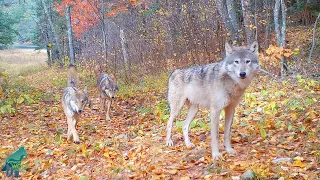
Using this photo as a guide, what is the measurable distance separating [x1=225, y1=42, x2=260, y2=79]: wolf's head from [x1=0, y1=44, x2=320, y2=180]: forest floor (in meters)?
1.33

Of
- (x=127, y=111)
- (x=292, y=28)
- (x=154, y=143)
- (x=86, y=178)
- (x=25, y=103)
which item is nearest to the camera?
(x=86, y=178)

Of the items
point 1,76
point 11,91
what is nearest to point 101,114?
point 11,91

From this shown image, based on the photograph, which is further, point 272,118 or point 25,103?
point 25,103

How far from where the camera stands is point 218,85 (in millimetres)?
5426

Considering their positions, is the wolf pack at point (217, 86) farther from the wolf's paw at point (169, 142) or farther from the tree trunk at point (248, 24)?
the tree trunk at point (248, 24)

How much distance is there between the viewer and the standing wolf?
16.8 ft

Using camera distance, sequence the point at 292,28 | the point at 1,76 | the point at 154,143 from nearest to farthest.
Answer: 1. the point at 154,143
2. the point at 1,76
3. the point at 292,28

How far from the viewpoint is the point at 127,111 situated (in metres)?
11.0

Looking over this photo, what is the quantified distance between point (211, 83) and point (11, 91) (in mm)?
9520

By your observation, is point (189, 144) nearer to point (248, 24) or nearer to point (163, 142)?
point (163, 142)

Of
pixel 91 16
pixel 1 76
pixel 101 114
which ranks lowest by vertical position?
pixel 101 114

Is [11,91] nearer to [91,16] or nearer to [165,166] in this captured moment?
[165,166]

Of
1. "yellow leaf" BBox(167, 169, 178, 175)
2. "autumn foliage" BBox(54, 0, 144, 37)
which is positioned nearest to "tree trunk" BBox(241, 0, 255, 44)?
"yellow leaf" BBox(167, 169, 178, 175)

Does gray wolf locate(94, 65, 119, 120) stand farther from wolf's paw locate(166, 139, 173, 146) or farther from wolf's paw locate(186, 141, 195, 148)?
wolf's paw locate(186, 141, 195, 148)
